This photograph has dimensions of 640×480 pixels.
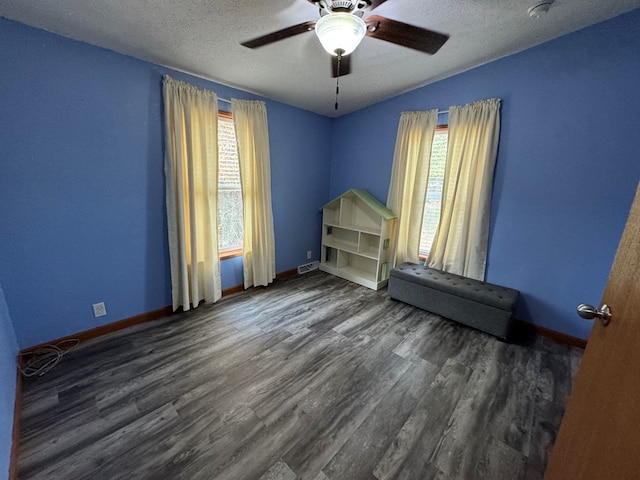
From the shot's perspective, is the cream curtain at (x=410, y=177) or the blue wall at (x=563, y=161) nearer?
the blue wall at (x=563, y=161)

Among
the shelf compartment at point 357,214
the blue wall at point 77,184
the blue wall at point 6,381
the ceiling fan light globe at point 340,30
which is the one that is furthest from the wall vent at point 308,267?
the ceiling fan light globe at point 340,30

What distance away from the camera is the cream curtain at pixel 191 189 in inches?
87.0

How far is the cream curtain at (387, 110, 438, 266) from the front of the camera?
2.82 metres

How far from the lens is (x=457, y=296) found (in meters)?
2.39

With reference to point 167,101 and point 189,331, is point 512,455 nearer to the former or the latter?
point 189,331

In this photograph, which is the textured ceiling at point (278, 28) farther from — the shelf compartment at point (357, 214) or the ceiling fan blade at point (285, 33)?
the shelf compartment at point (357, 214)

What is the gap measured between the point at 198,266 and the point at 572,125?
143 inches

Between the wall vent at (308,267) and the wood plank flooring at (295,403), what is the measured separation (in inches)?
52.2

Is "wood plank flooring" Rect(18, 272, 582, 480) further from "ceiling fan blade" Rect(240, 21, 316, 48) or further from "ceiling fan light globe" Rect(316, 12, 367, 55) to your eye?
"ceiling fan blade" Rect(240, 21, 316, 48)

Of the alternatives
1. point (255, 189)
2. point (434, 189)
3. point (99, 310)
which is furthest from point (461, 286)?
point (99, 310)

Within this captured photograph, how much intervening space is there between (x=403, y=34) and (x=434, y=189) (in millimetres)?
1802

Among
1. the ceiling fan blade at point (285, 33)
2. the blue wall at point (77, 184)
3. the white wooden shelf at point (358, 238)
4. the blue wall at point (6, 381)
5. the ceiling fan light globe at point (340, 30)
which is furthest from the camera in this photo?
the white wooden shelf at point (358, 238)

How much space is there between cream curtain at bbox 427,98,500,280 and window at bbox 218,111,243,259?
2329mm

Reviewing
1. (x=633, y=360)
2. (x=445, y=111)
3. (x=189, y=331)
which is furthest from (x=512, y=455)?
(x=445, y=111)
